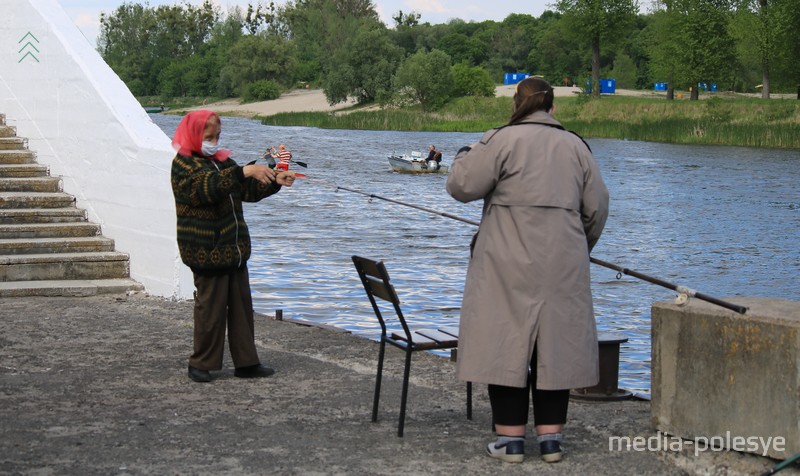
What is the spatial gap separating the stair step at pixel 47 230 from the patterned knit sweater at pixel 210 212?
3.68 metres

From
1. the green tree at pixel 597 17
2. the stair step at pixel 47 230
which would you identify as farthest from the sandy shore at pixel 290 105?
the stair step at pixel 47 230

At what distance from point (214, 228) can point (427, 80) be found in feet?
302

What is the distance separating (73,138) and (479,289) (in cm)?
629

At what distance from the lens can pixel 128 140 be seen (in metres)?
9.66

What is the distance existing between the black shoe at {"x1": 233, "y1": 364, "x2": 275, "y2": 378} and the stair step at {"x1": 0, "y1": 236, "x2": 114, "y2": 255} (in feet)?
11.3

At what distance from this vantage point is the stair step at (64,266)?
31.4 ft

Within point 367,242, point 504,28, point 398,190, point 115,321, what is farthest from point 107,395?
point 504,28

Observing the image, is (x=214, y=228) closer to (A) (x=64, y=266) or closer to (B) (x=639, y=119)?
(A) (x=64, y=266)

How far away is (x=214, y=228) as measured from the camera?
6.70 m

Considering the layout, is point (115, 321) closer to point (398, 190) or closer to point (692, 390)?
point (692, 390)

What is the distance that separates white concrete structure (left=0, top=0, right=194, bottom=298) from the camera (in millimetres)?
9445

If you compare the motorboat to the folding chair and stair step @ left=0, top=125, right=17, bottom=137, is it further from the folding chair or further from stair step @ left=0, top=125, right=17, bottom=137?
the folding chair

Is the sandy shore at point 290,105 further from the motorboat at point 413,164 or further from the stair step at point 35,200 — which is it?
the stair step at point 35,200

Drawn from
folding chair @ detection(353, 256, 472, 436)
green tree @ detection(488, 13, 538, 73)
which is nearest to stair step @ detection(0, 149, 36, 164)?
folding chair @ detection(353, 256, 472, 436)
